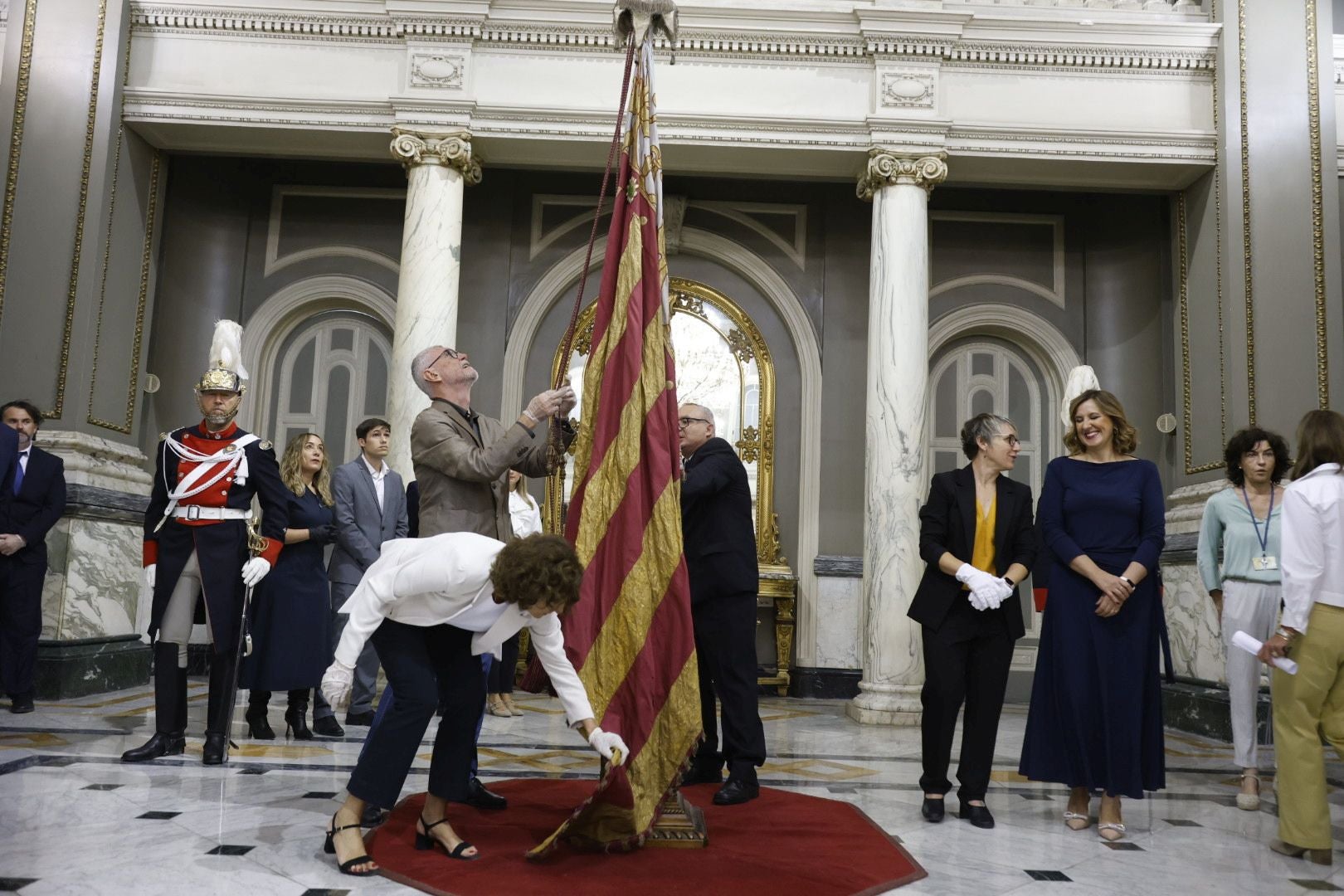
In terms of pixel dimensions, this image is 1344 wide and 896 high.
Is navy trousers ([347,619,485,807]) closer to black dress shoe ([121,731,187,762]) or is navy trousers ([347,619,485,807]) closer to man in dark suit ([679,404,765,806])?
man in dark suit ([679,404,765,806])

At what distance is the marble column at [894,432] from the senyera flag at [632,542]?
3.56 m

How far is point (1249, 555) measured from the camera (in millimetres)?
4656

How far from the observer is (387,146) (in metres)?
7.44

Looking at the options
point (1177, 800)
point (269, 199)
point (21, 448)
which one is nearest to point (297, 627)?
point (21, 448)

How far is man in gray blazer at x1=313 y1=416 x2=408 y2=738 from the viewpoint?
532 centimetres

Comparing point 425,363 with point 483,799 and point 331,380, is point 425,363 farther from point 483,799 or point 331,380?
point 331,380

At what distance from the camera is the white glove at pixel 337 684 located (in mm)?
2705

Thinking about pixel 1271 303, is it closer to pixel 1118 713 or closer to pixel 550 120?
pixel 1118 713

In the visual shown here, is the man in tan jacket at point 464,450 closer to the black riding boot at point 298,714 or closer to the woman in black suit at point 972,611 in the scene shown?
the woman in black suit at point 972,611

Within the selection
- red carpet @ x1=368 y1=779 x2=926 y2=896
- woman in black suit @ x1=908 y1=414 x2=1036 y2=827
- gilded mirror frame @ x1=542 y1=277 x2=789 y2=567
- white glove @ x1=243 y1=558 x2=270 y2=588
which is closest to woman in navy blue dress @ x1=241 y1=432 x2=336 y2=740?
white glove @ x1=243 y1=558 x2=270 y2=588

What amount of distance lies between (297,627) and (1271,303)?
Result: 19.4 ft

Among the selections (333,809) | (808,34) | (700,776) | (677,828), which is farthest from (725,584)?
(808,34)

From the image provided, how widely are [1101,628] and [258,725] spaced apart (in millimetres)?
3665

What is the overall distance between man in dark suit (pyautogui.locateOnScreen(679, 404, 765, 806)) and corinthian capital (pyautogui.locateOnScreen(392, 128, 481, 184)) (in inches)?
142
